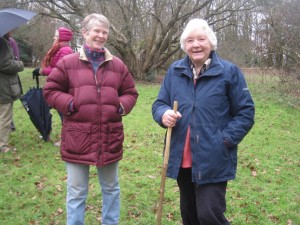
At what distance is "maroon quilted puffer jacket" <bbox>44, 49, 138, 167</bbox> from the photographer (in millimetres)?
3139

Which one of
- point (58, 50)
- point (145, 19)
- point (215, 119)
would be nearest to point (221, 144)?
point (215, 119)

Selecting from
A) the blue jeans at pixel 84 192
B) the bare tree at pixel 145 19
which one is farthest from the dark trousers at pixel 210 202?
the bare tree at pixel 145 19

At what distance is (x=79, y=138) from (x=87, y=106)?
28cm

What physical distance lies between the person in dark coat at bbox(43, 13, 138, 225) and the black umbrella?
3.19 metres

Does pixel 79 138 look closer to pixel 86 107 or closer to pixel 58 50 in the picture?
pixel 86 107

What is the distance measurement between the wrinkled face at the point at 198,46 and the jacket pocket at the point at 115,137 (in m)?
0.93

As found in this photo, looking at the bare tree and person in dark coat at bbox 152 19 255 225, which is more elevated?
the bare tree

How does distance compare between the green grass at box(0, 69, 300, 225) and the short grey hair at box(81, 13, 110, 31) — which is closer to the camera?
the short grey hair at box(81, 13, 110, 31)

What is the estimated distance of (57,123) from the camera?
849 cm

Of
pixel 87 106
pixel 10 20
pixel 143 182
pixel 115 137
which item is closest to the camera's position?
pixel 87 106

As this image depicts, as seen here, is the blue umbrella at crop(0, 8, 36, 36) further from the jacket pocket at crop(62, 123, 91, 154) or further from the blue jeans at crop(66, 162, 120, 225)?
the blue jeans at crop(66, 162, 120, 225)

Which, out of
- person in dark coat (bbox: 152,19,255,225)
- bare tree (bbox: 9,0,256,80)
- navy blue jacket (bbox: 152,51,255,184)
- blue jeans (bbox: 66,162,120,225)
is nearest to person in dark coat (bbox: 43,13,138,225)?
blue jeans (bbox: 66,162,120,225)

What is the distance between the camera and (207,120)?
2738 millimetres

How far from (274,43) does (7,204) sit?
11.5m
